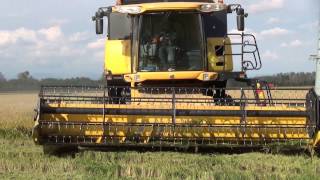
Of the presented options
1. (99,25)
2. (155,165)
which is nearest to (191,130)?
(155,165)

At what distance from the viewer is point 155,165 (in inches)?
233

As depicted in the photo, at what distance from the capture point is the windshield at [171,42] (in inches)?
329

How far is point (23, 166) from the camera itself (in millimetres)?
6004

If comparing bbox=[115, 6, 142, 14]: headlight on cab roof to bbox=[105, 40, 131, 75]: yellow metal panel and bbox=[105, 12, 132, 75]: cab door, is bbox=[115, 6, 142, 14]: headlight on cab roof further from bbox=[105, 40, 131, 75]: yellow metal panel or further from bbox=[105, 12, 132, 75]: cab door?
bbox=[105, 40, 131, 75]: yellow metal panel

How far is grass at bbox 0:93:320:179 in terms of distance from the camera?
538cm

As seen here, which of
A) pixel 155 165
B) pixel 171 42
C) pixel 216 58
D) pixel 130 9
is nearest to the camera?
pixel 155 165

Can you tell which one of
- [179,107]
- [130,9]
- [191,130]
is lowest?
[191,130]

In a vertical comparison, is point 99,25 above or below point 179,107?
above

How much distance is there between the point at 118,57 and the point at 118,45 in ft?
0.72

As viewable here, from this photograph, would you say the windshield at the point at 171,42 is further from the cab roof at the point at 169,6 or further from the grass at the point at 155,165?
the grass at the point at 155,165

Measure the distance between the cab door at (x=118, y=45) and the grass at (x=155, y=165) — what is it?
224 cm

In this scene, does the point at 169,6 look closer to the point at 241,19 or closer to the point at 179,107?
the point at 241,19

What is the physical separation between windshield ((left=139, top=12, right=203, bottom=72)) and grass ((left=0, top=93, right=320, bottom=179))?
6.46 feet

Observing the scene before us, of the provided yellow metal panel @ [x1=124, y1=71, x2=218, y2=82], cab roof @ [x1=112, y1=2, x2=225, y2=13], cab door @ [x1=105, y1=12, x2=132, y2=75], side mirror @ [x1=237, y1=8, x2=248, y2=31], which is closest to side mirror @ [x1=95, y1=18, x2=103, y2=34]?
cab door @ [x1=105, y1=12, x2=132, y2=75]
